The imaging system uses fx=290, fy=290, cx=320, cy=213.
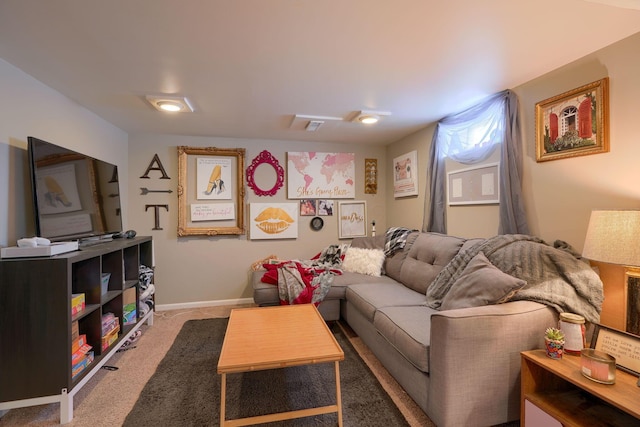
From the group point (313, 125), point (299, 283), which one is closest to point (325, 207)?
point (313, 125)

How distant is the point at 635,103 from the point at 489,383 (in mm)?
1699

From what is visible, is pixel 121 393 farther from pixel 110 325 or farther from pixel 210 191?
pixel 210 191

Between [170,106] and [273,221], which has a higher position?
[170,106]

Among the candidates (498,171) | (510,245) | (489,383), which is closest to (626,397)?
(489,383)

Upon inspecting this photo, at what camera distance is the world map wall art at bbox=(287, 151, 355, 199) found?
387cm

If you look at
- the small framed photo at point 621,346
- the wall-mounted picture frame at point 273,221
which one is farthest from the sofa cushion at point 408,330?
the wall-mounted picture frame at point 273,221

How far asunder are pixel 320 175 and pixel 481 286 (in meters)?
2.61

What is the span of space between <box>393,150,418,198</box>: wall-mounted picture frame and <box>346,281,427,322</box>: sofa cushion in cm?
130

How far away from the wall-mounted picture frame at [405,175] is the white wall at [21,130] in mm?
3400

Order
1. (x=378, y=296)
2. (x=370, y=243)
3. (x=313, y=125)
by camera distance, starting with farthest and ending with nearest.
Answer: (x=370, y=243) < (x=313, y=125) < (x=378, y=296)

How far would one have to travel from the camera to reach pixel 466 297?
1777 millimetres

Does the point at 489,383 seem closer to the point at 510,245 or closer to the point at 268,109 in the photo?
the point at 510,245

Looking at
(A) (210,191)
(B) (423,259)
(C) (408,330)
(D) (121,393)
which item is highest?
(A) (210,191)

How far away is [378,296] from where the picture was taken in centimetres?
240
